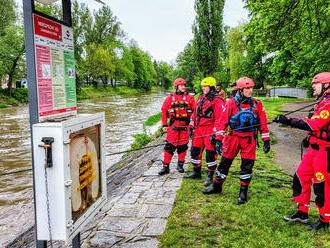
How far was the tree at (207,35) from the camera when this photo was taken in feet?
88.3

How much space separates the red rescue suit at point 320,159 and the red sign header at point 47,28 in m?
3.07

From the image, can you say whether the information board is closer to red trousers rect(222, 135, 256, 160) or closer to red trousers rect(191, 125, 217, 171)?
red trousers rect(222, 135, 256, 160)

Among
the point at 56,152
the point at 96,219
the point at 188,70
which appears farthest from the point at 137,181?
the point at 188,70

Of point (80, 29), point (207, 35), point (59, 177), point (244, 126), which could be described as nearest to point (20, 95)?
point (80, 29)

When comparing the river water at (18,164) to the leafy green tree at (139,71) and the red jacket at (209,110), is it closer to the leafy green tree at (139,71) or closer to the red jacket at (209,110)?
the red jacket at (209,110)

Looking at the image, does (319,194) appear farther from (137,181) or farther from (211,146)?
(137,181)

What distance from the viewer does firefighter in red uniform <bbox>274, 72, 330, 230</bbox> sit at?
3.51m

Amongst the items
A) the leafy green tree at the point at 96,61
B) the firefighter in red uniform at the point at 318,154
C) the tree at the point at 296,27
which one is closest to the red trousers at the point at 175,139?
the firefighter in red uniform at the point at 318,154

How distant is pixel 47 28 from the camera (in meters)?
2.44

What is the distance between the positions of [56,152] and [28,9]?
3.89 ft

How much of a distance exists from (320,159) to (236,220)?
1.42 meters

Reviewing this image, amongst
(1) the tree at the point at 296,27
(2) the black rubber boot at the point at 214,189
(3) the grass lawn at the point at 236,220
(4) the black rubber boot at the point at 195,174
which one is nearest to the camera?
(3) the grass lawn at the point at 236,220

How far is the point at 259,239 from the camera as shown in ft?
11.4

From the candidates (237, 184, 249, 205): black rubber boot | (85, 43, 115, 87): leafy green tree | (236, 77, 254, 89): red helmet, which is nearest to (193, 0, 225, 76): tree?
(236, 77, 254, 89): red helmet
